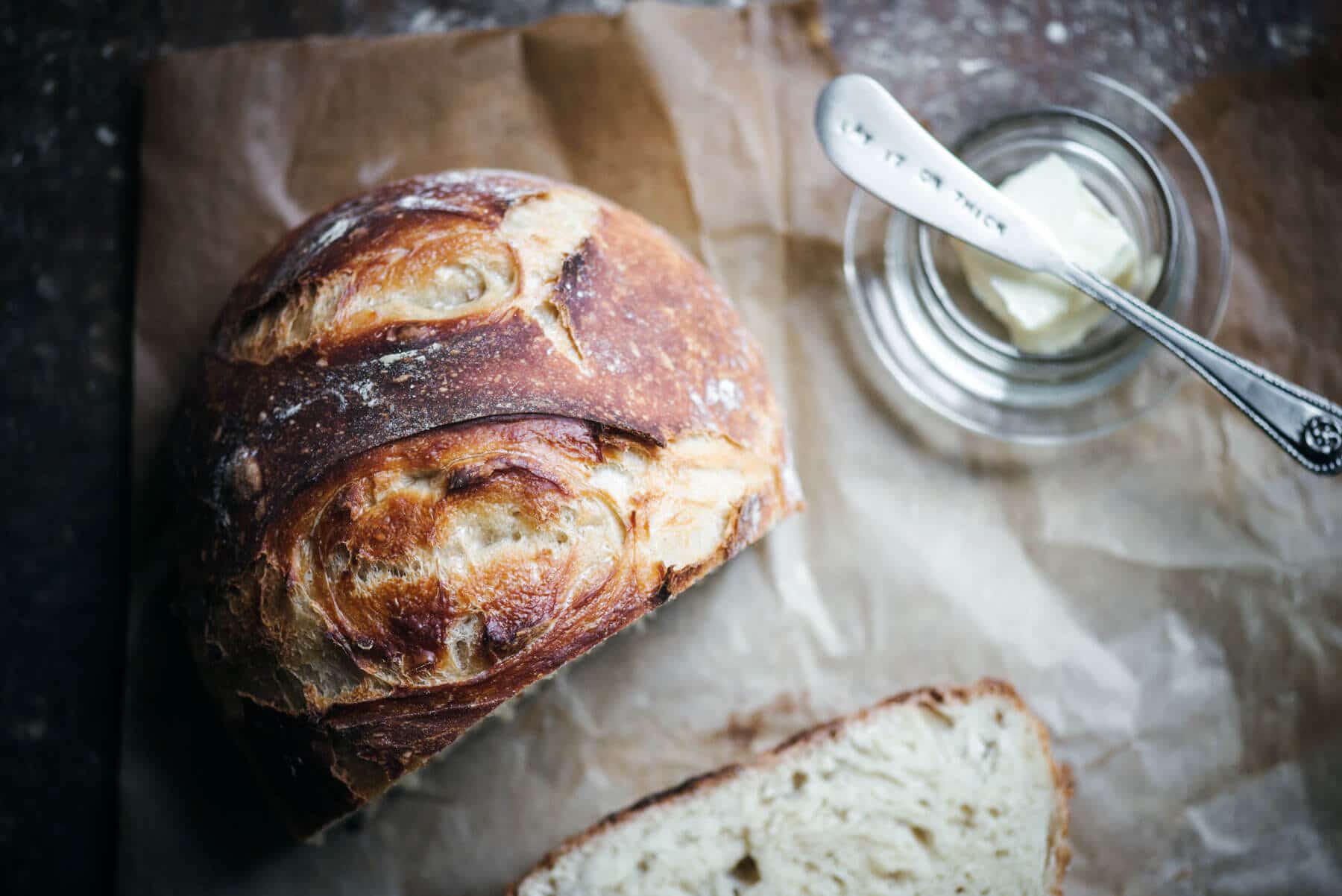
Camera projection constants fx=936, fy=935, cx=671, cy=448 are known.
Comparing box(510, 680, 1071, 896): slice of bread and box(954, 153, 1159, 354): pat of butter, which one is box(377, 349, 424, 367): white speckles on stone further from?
box(954, 153, 1159, 354): pat of butter

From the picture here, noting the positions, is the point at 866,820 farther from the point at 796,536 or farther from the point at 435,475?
the point at 435,475

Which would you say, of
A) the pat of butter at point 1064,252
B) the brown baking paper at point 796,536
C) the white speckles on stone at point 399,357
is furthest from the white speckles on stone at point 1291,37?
the white speckles on stone at point 399,357

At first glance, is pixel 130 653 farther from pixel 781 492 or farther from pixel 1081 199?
pixel 1081 199

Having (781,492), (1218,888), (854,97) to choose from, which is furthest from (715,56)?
(1218,888)

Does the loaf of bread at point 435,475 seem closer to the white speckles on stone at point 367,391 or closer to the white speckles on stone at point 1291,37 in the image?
the white speckles on stone at point 367,391

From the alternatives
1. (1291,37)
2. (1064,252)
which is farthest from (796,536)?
(1291,37)

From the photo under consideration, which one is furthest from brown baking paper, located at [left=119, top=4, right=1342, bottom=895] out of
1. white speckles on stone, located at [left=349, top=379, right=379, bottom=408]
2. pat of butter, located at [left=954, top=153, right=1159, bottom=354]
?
white speckles on stone, located at [left=349, top=379, right=379, bottom=408]
